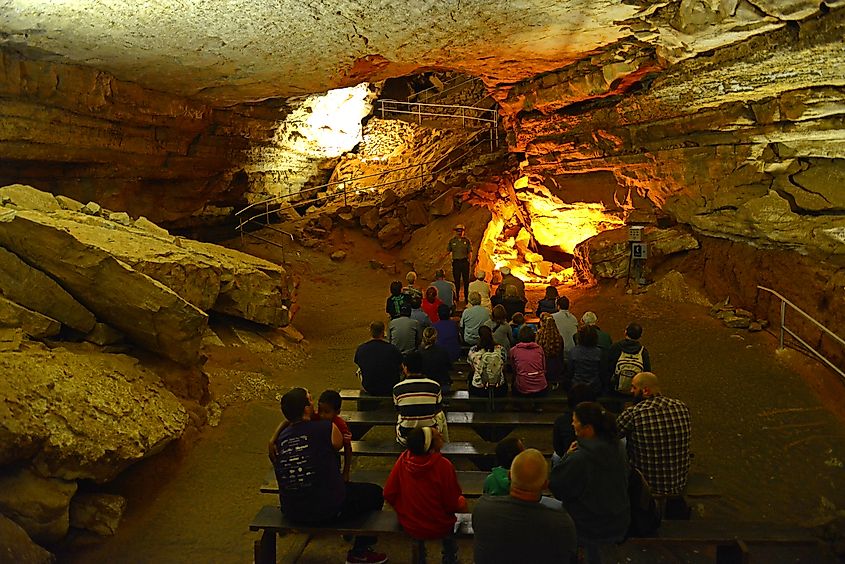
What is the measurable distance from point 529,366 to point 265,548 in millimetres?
3479

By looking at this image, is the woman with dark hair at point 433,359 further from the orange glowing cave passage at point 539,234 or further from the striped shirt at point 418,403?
the orange glowing cave passage at point 539,234

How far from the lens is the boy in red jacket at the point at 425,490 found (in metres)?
4.09

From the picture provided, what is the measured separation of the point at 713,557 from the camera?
4.80 metres

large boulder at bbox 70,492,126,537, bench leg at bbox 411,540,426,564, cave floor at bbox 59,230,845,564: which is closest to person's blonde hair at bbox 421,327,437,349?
cave floor at bbox 59,230,845,564

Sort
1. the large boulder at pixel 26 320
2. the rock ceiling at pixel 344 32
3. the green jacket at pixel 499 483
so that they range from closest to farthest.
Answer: the green jacket at pixel 499 483 → the large boulder at pixel 26 320 → the rock ceiling at pixel 344 32

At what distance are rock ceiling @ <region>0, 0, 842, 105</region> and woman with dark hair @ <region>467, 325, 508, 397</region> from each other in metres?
4.80

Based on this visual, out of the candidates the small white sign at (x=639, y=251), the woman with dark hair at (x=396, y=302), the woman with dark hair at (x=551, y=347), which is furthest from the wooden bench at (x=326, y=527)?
the small white sign at (x=639, y=251)

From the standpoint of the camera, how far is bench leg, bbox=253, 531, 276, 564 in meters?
4.46

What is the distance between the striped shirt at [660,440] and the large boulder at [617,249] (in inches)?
322

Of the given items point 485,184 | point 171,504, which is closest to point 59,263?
point 171,504

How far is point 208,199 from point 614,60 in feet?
36.0

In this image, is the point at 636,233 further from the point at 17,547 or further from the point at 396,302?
the point at 17,547

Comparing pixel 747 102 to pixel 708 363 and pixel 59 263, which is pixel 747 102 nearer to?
pixel 708 363

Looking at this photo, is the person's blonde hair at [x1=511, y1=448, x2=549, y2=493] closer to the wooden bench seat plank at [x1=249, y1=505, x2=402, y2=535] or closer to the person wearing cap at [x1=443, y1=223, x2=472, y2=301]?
the wooden bench seat plank at [x1=249, y1=505, x2=402, y2=535]
